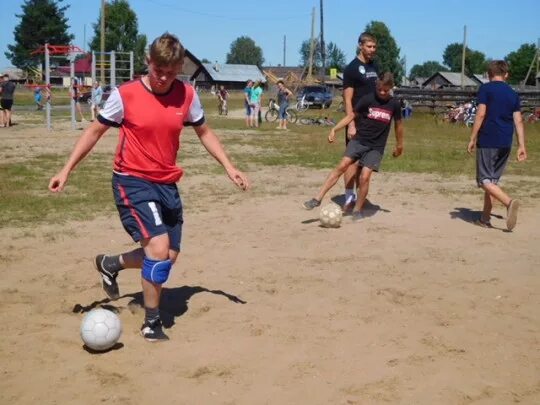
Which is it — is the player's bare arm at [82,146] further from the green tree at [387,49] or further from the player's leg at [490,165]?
the green tree at [387,49]

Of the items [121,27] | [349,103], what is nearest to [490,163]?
[349,103]

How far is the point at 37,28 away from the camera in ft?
295

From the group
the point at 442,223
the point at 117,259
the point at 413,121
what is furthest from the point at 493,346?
the point at 413,121

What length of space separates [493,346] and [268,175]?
919 centimetres

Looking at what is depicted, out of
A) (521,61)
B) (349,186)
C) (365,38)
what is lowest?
(349,186)

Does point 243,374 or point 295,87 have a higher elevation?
point 295,87

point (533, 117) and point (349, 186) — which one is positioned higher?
point (533, 117)

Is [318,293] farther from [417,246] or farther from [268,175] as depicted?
[268,175]

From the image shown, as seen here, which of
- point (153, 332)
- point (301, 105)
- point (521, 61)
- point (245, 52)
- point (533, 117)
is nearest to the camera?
point (153, 332)

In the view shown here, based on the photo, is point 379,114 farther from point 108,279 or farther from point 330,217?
point 108,279

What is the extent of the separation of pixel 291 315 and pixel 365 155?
14.3 feet

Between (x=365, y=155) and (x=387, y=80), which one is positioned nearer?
(x=387, y=80)

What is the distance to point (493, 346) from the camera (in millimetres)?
4676

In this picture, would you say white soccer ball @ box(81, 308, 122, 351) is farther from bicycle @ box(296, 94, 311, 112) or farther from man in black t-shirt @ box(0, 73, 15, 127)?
bicycle @ box(296, 94, 311, 112)
